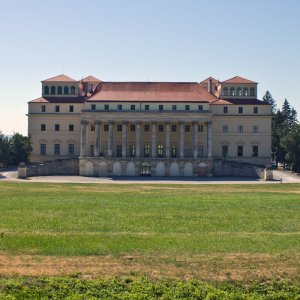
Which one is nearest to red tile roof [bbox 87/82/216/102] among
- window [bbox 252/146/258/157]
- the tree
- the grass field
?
window [bbox 252/146/258/157]

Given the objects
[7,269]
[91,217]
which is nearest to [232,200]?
[91,217]

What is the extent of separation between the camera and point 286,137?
328 feet

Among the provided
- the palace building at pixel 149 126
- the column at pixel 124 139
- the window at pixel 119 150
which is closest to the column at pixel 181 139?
the palace building at pixel 149 126

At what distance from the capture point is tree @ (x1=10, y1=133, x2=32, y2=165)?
102438mm

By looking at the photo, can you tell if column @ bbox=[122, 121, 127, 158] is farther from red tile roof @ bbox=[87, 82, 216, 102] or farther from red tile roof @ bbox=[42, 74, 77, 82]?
red tile roof @ bbox=[42, 74, 77, 82]

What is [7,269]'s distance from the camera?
73.9 ft

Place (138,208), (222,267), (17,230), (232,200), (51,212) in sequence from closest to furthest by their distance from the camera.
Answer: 1. (222,267)
2. (17,230)
3. (51,212)
4. (138,208)
5. (232,200)

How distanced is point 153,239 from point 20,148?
78.4 m

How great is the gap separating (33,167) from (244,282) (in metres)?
77.1

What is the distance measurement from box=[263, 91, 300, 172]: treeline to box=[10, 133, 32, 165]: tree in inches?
1934

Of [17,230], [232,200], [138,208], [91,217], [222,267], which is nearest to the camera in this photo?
[222,267]

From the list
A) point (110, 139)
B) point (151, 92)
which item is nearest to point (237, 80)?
point (151, 92)

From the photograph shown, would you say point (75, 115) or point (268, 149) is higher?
point (75, 115)

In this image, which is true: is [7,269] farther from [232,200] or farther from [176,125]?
[176,125]
